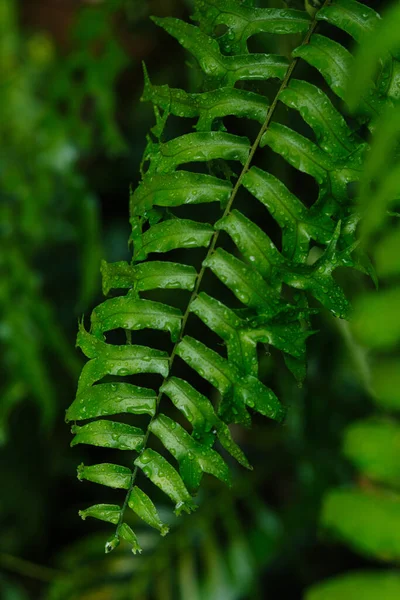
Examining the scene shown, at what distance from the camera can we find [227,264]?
699 mm

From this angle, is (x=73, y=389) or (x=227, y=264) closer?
(x=227, y=264)

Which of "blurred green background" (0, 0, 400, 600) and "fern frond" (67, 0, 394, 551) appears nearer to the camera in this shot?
"fern frond" (67, 0, 394, 551)

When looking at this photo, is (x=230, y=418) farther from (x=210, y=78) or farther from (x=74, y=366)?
(x=74, y=366)

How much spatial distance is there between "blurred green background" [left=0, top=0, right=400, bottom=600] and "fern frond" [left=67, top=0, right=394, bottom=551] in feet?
1.56

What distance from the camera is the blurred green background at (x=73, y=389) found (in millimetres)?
1476

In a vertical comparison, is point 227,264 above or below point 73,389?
below

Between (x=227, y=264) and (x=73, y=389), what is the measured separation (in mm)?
1224

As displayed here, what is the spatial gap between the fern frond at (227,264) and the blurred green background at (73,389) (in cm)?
47

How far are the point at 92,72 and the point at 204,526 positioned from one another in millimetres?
1149

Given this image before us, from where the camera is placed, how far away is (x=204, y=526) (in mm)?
1575

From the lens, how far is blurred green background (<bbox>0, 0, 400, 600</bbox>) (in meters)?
1.48

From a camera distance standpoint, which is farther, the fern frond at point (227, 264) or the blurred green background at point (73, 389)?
the blurred green background at point (73, 389)

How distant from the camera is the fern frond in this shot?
0.67 m

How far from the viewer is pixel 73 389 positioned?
1.82m
